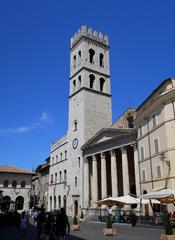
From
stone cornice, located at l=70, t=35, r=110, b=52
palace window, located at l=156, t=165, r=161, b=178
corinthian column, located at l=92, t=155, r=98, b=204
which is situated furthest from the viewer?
stone cornice, located at l=70, t=35, r=110, b=52

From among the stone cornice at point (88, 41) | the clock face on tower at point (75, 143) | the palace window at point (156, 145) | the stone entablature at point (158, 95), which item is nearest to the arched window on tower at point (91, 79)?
the stone cornice at point (88, 41)

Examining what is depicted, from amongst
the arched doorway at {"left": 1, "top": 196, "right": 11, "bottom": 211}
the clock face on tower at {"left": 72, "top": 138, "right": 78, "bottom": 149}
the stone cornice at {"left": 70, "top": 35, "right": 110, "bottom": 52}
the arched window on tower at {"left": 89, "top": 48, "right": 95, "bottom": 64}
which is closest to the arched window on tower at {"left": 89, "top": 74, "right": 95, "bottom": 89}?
the arched window on tower at {"left": 89, "top": 48, "right": 95, "bottom": 64}

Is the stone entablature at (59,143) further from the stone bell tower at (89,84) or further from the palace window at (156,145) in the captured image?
the palace window at (156,145)

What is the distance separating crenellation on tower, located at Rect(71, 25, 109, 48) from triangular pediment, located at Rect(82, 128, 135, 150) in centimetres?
2096

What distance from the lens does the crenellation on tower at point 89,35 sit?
5206cm

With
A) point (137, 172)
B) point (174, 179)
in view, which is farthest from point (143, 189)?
point (174, 179)

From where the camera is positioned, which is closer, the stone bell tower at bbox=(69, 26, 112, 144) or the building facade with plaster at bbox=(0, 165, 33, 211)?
the stone bell tower at bbox=(69, 26, 112, 144)

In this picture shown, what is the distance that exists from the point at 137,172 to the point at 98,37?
31235 millimetres

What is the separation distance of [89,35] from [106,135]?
2230 centimetres

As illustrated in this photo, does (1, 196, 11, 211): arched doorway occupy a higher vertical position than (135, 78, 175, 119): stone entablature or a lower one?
lower

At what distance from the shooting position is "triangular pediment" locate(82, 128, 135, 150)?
36625 mm

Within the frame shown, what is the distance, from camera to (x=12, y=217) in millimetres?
30438

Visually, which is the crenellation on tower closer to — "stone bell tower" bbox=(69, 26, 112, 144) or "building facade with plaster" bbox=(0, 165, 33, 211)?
"stone bell tower" bbox=(69, 26, 112, 144)

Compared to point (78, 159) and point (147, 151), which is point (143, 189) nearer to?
point (147, 151)
